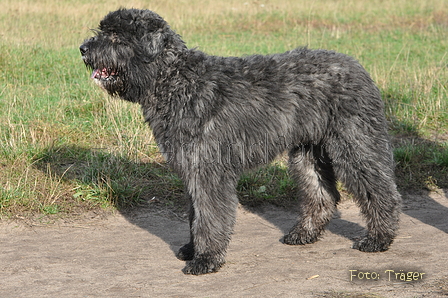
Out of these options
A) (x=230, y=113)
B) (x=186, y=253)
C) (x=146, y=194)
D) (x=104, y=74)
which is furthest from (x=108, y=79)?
(x=146, y=194)

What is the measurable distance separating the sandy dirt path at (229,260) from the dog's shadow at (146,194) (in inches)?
1.1

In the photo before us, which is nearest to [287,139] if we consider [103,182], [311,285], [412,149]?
[311,285]

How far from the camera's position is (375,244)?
17.1 feet

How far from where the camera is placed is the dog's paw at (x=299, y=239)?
217 inches

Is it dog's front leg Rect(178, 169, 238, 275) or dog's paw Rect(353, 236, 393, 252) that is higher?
dog's front leg Rect(178, 169, 238, 275)

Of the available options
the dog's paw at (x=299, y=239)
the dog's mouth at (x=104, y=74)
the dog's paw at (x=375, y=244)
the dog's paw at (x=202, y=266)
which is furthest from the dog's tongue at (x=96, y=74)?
the dog's paw at (x=375, y=244)

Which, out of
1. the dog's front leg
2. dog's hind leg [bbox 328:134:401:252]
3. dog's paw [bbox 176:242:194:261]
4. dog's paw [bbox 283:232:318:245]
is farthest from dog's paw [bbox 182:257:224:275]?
dog's hind leg [bbox 328:134:401:252]

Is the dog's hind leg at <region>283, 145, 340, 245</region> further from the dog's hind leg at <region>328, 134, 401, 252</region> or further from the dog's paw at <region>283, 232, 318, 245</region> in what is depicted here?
the dog's hind leg at <region>328, 134, 401, 252</region>

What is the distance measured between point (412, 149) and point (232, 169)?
139 inches

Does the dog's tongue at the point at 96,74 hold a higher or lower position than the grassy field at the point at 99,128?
higher

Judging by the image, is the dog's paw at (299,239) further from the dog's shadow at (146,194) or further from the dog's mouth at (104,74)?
the dog's mouth at (104,74)

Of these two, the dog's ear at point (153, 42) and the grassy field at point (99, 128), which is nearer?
the dog's ear at point (153, 42)

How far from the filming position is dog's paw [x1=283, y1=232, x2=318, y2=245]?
18.1 ft

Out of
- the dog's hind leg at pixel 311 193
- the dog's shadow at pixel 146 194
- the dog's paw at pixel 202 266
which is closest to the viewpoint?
the dog's paw at pixel 202 266
